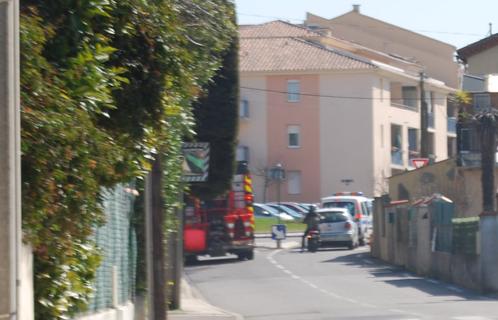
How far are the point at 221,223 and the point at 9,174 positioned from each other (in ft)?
86.7

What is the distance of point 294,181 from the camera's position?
7000 centimetres

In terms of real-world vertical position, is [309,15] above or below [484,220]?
above

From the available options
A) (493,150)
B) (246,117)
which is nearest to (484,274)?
(493,150)

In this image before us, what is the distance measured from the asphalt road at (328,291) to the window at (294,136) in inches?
1235

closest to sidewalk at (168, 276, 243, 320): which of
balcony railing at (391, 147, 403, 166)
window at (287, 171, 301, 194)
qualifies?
window at (287, 171, 301, 194)

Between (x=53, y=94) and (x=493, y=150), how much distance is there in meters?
23.1

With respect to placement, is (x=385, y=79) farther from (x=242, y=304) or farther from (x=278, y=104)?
(x=242, y=304)

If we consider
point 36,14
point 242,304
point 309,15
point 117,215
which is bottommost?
point 242,304

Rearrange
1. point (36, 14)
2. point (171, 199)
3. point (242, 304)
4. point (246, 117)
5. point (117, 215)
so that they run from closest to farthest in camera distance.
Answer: point (36, 14) → point (117, 215) → point (171, 199) → point (242, 304) → point (246, 117)

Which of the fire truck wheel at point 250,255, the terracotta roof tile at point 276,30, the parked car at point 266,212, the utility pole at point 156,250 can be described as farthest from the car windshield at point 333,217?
the terracotta roof tile at point 276,30

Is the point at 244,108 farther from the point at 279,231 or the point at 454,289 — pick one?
the point at 454,289

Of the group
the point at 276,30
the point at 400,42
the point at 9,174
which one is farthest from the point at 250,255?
the point at 400,42

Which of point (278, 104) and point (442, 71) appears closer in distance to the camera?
point (278, 104)

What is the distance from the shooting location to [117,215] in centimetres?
1375
